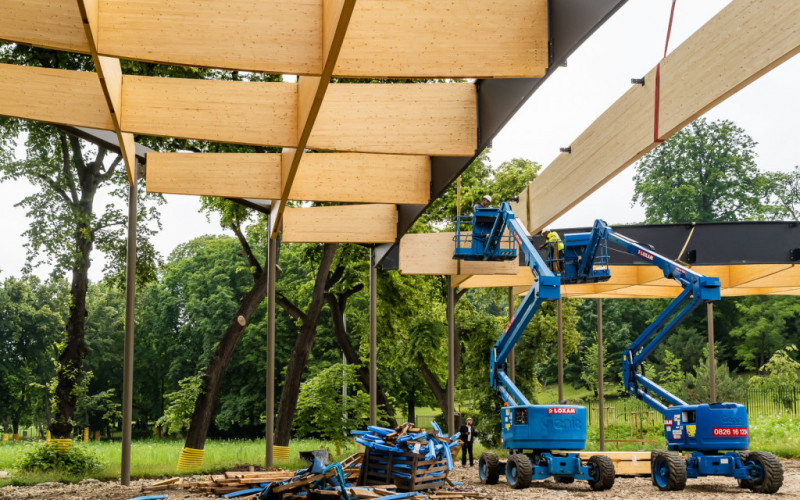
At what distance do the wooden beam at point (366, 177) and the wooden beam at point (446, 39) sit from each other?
480cm

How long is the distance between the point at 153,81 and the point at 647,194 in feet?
160

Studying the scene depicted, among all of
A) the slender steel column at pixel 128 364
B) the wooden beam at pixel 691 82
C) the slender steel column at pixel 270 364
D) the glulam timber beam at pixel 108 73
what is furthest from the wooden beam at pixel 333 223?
the wooden beam at pixel 691 82

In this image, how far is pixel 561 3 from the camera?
870cm

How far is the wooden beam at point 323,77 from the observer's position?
7162mm

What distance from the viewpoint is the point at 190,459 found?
19.4 meters

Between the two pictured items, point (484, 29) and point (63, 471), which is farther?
point (63, 471)

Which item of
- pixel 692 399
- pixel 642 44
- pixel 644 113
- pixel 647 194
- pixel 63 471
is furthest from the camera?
pixel 647 194

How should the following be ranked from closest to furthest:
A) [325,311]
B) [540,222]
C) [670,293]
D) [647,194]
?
[540,222] → [670,293] → [325,311] → [647,194]

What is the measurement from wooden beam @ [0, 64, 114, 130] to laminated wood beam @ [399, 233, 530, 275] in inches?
317

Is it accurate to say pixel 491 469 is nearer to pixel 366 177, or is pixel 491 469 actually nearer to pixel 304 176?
pixel 366 177

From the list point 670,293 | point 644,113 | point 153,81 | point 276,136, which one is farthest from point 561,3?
point 670,293

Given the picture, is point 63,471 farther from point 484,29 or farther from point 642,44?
point 642,44

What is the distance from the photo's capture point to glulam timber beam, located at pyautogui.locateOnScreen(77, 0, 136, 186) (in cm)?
801

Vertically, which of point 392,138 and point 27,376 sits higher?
point 392,138
